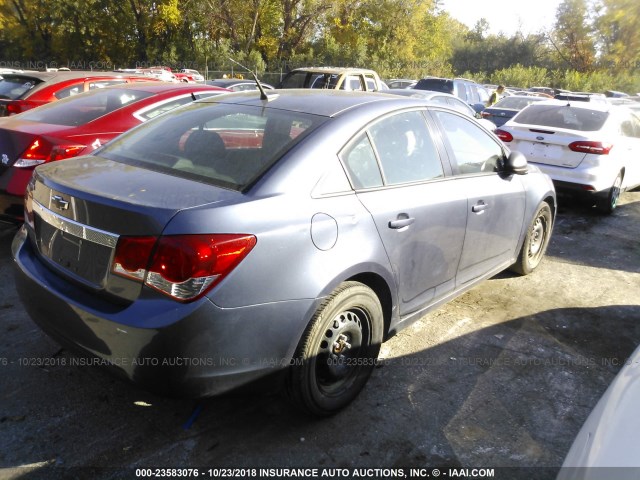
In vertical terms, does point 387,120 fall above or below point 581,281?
above

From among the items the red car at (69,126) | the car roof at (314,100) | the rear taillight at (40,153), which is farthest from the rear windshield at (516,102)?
the rear taillight at (40,153)

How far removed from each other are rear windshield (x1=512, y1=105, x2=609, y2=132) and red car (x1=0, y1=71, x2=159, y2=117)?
5.70 m

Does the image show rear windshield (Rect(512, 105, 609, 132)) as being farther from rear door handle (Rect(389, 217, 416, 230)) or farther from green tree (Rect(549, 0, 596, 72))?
green tree (Rect(549, 0, 596, 72))

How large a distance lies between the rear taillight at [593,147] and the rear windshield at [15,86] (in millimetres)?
7594

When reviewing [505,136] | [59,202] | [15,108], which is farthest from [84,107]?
[505,136]

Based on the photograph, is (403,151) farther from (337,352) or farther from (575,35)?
(575,35)

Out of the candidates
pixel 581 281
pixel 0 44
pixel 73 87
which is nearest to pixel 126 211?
pixel 581 281

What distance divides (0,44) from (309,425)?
2106 inches

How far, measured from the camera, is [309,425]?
9.16 feet

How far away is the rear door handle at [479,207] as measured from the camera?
11.8 feet

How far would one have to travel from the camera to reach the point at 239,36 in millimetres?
41000

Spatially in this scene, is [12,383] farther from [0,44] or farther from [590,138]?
[0,44]

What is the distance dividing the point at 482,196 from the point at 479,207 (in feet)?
0.31

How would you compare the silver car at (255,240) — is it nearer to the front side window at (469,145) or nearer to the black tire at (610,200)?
the front side window at (469,145)
